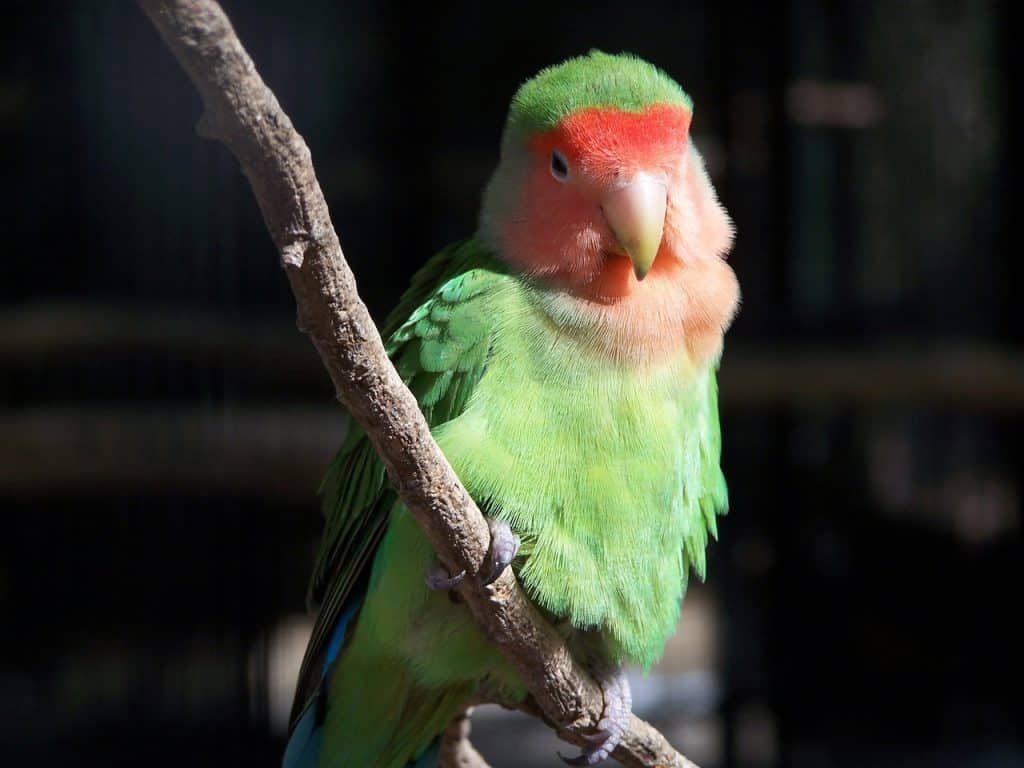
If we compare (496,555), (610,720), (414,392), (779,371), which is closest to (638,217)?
(414,392)

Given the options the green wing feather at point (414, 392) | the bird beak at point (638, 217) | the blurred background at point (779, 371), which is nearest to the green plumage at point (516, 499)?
the green wing feather at point (414, 392)

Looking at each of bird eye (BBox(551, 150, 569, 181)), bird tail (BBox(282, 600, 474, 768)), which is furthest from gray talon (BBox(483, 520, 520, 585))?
bird eye (BBox(551, 150, 569, 181))

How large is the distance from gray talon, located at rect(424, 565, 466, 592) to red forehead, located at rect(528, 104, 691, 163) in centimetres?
60

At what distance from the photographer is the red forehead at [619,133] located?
150 cm

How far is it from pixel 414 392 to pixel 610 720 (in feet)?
1.81

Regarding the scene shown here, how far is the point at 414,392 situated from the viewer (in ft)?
4.99

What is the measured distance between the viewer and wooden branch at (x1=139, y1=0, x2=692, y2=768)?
78 centimetres

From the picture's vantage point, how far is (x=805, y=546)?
3703mm

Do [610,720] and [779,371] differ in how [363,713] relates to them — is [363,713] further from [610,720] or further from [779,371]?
[779,371]

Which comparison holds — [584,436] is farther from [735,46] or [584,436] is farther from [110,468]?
[735,46]

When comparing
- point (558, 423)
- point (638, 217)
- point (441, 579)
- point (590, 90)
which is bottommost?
point (441, 579)

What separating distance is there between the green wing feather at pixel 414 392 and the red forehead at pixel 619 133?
0.21m

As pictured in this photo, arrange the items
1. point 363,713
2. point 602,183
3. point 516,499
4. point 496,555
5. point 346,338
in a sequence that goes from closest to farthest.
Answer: point 346,338 < point 496,555 < point 516,499 < point 602,183 < point 363,713

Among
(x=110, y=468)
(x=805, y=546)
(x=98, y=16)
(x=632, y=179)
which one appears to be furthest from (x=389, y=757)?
(x=805, y=546)
